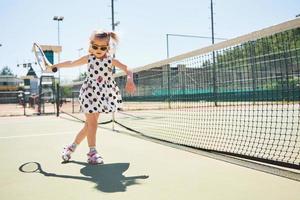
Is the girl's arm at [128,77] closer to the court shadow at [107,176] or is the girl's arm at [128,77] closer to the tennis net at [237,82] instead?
the court shadow at [107,176]

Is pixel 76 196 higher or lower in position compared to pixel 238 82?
lower

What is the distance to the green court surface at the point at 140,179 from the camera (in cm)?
242

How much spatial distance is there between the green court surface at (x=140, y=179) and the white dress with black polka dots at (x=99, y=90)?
1.92 feet

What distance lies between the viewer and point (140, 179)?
2.88 m

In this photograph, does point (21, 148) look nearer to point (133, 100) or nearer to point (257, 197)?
point (257, 197)

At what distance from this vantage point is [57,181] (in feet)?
9.44

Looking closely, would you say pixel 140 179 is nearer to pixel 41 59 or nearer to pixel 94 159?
pixel 94 159

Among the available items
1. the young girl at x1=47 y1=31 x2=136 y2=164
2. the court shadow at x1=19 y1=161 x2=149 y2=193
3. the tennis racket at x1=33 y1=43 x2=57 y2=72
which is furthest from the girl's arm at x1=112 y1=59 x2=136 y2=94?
the court shadow at x1=19 y1=161 x2=149 y2=193

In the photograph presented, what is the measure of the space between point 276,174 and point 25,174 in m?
2.16

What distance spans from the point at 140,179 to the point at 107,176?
334 millimetres

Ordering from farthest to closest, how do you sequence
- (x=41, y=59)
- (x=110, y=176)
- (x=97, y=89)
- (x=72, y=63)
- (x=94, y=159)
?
1. (x=41, y=59)
2. (x=72, y=63)
3. (x=97, y=89)
4. (x=94, y=159)
5. (x=110, y=176)

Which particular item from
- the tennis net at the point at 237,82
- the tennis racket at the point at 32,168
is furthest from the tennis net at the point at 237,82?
the tennis racket at the point at 32,168

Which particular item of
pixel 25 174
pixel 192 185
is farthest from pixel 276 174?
pixel 25 174

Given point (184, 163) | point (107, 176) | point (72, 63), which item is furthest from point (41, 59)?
point (184, 163)
